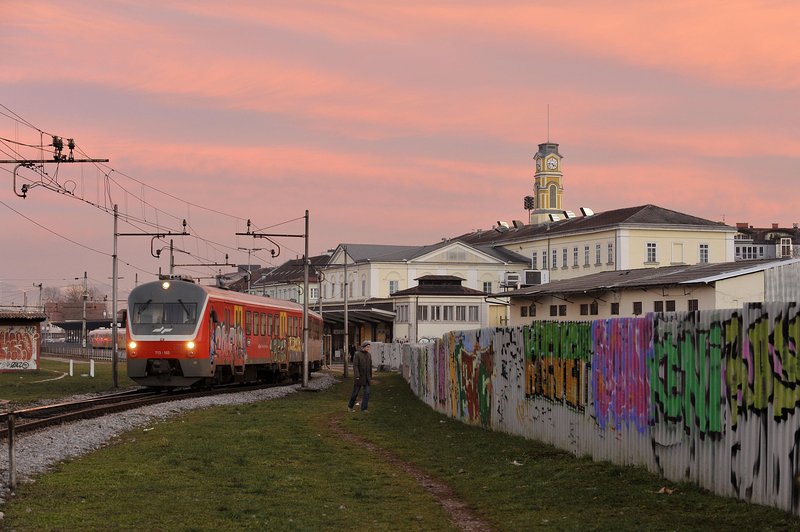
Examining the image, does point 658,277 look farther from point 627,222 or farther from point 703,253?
point 703,253

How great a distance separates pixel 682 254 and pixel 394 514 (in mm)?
109798

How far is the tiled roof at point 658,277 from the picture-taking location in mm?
51531

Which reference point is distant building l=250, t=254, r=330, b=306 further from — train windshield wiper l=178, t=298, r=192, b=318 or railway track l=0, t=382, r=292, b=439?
train windshield wiper l=178, t=298, r=192, b=318

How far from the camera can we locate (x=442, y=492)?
16.4 meters

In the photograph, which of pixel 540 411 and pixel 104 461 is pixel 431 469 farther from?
pixel 104 461

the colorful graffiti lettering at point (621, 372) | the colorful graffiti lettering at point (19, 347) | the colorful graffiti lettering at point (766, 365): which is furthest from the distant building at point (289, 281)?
the colorful graffiti lettering at point (766, 365)

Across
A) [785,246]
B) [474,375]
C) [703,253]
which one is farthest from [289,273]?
[474,375]

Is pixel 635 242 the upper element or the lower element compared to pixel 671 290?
upper

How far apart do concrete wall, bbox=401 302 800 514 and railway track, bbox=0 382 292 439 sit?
914 centimetres

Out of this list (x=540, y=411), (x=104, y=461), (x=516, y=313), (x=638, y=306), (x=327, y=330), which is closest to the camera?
(x=104, y=461)

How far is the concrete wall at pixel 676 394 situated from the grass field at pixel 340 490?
1.15 ft

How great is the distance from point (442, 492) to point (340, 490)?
141 cm

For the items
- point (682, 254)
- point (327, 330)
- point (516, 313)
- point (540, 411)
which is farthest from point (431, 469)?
point (682, 254)

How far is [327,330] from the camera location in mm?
105750
